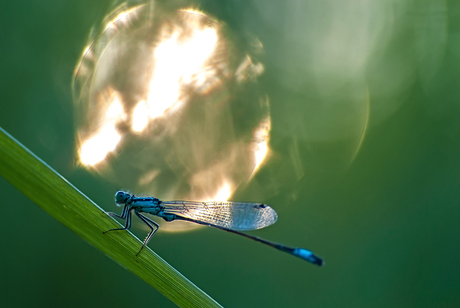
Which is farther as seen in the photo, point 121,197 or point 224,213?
point 224,213

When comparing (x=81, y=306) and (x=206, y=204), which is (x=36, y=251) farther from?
(x=206, y=204)

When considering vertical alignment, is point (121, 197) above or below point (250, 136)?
below

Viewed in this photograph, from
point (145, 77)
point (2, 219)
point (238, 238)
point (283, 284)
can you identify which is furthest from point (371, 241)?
point (2, 219)

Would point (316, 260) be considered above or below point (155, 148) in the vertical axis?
below

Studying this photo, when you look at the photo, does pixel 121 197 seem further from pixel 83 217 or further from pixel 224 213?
pixel 83 217

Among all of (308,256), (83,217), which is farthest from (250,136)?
(83,217)

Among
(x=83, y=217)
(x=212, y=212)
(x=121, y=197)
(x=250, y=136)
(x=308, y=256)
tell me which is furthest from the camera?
(x=250, y=136)

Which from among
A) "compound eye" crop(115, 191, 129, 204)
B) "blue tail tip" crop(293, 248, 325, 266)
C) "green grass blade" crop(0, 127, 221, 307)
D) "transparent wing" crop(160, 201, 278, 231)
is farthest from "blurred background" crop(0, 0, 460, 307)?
"blue tail tip" crop(293, 248, 325, 266)
